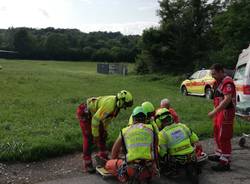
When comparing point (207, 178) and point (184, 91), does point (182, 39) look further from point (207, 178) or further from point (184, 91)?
point (207, 178)

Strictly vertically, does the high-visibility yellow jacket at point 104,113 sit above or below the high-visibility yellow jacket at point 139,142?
above

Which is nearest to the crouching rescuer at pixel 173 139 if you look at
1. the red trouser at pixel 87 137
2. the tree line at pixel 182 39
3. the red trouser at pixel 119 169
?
the red trouser at pixel 119 169

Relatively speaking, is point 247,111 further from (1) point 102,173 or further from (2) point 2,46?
(2) point 2,46

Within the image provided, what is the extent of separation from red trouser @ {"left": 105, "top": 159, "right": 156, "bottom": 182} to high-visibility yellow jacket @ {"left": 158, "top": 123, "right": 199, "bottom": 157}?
0.71m

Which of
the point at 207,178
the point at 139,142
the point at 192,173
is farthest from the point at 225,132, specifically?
the point at 139,142

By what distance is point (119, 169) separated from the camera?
7.09m

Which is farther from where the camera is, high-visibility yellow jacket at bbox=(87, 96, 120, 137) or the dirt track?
high-visibility yellow jacket at bbox=(87, 96, 120, 137)

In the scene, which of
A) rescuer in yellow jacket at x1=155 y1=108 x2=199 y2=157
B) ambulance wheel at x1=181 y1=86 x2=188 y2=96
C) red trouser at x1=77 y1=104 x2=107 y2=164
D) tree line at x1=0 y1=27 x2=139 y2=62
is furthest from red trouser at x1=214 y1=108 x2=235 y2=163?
tree line at x1=0 y1=27 x2=139 y2=62

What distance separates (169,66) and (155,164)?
43392mm

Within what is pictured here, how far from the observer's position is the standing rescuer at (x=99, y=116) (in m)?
7.66

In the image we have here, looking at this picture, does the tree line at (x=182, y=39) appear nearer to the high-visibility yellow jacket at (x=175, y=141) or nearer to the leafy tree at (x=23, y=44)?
the high-visibility yellow jacket at (x=175, y=141)

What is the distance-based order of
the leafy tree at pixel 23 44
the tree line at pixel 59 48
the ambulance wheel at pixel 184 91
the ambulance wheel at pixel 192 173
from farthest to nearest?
the leafy tree at pixel 23 44, the tree line at pixel 59 48, the ambulance wheel at pixel 184 91, the ambulance wheel at pixel 192 173

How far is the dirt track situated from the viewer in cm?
752

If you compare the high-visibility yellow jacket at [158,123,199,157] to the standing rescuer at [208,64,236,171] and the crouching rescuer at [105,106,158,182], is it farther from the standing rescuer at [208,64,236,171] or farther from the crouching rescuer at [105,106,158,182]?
the standing rescuer at [208,64,236,171]
